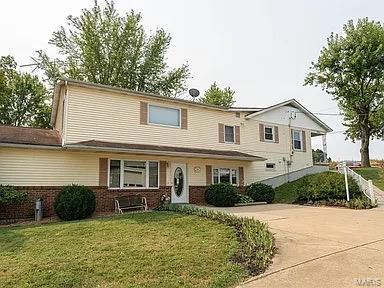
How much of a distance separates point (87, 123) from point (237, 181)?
9.67 m

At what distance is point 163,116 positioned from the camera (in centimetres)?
1709

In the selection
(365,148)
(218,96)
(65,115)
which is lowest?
(65,115)

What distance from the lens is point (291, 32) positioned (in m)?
14.2

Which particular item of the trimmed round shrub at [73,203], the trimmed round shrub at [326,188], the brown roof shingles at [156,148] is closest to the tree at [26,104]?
the brown roof shingles at [156,148]

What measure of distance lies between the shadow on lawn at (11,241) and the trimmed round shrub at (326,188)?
14.4 m

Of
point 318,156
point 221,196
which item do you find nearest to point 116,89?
point 221,196

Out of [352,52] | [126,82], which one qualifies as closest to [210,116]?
[126,82]

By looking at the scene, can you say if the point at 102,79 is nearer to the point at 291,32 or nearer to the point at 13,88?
the point at 13,88

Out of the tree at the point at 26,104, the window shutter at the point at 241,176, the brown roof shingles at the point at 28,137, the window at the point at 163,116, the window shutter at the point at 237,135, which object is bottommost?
the window shutter at the point at 241,176

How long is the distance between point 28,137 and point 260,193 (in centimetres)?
1248

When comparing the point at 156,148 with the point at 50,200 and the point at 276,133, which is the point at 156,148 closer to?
the point at 50,200

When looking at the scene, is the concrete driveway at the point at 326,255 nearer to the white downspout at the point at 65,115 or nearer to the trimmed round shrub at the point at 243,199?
the trimmed round shrub at the point at 243,199

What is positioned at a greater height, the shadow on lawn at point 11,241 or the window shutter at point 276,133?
the window shutter at point 276,133

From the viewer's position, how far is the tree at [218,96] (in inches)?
1578
